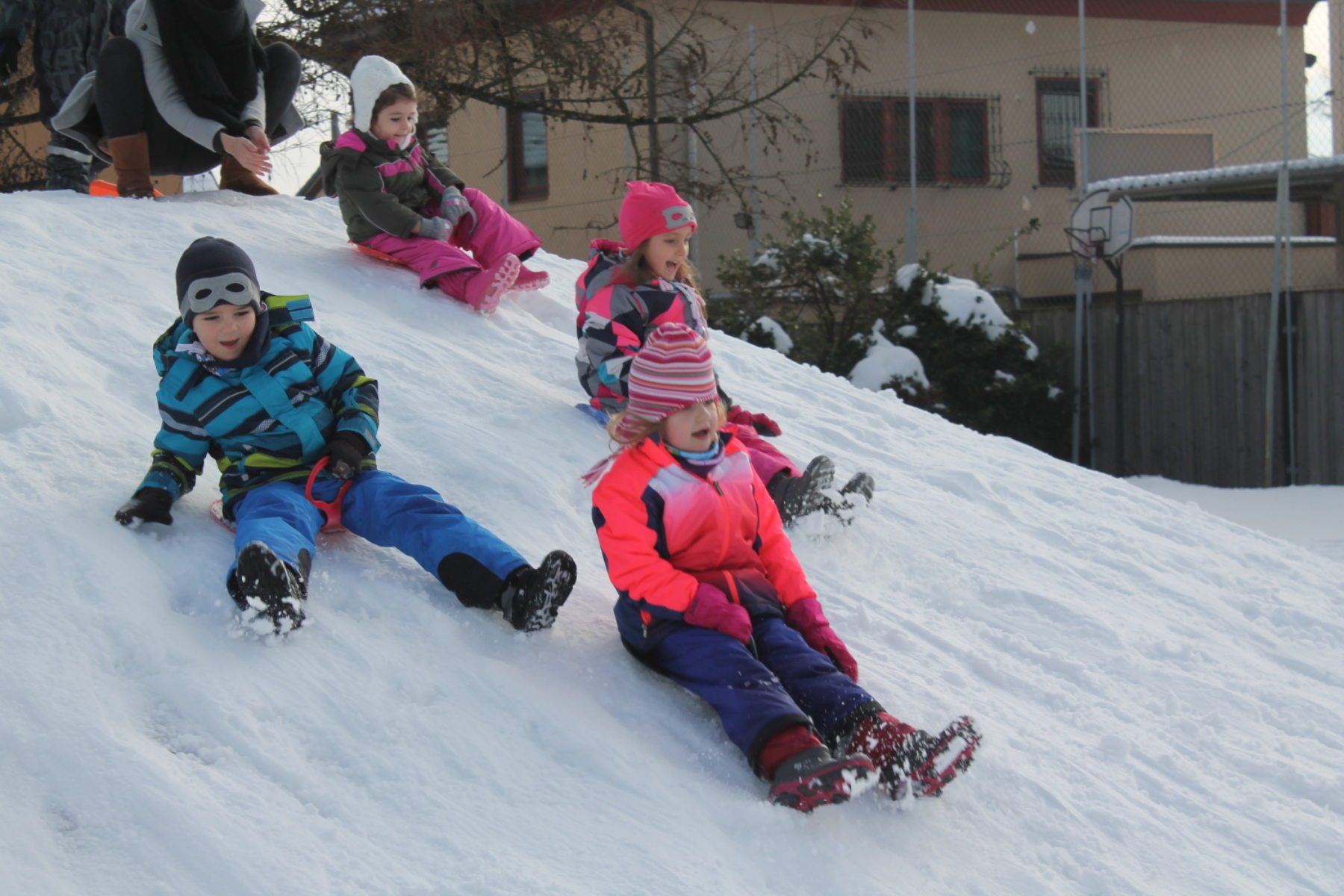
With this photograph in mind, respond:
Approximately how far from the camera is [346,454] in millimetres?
3367

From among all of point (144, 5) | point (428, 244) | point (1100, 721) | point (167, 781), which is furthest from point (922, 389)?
point (167, 781)

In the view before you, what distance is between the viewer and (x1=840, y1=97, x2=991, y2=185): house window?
502 inches

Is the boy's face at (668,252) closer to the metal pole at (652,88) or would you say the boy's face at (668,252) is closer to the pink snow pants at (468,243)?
the pink snow pants at (468,243)

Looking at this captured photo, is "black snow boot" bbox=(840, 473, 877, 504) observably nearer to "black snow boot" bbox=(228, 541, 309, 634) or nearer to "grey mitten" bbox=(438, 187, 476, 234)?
"black snow boot" bbox=(228, 541, 309, 634)

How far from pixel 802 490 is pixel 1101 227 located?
7.23 metres

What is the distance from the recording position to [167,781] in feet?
7.80

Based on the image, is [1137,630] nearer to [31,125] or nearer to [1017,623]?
[1017,623]

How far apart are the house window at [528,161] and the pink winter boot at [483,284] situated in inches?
308

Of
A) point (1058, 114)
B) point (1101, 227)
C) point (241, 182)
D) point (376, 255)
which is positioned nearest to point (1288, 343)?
point (1101, 227)

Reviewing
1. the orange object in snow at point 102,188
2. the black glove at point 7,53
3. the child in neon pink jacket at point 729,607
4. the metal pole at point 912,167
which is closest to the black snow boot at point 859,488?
the child in neon pink jacket at point 729,607

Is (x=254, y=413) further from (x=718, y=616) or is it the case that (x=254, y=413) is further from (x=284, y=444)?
(x=718, y=616)

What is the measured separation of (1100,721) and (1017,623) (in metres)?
0.60

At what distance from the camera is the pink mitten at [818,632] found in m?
3.10

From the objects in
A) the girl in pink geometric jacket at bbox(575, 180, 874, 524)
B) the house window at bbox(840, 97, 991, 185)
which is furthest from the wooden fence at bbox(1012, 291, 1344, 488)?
the girl in pink geometric jacket at bbox(575, 180, 874, 524)
